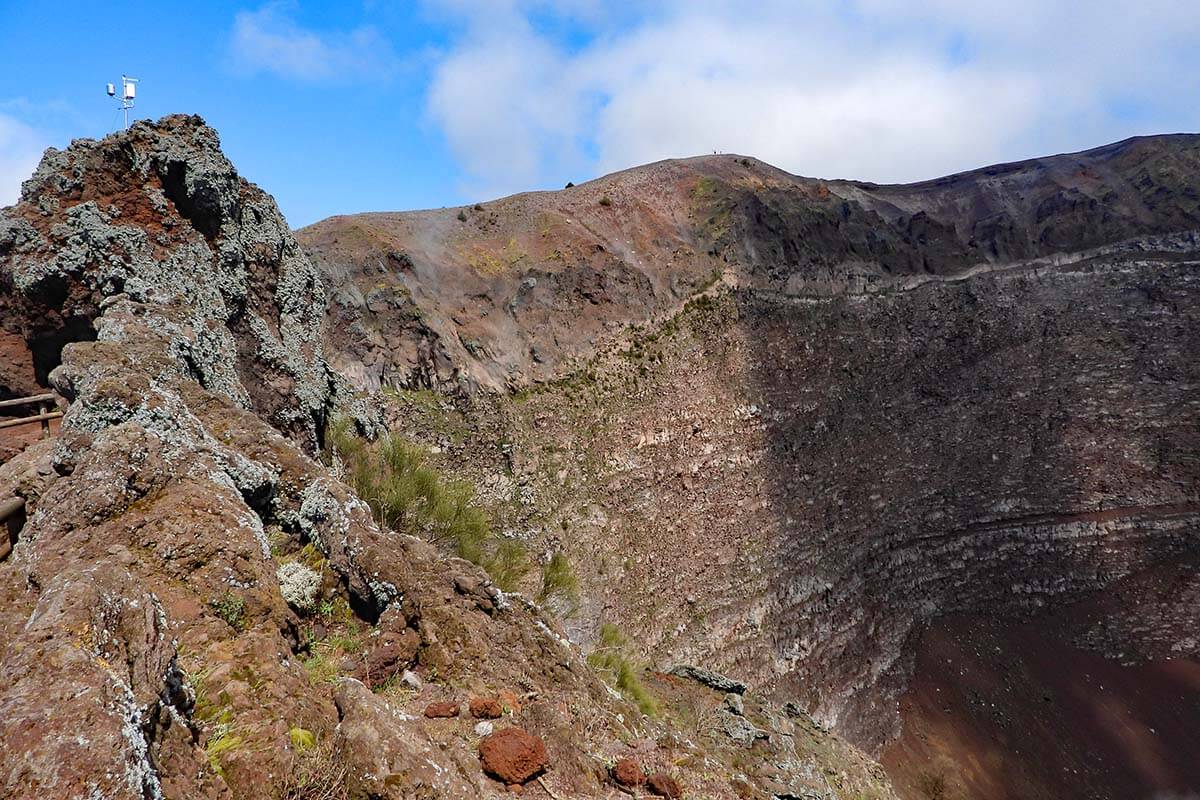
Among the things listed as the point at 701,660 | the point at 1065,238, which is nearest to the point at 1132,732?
the point at 701,660

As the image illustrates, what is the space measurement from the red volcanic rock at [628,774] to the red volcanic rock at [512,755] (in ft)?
2.10

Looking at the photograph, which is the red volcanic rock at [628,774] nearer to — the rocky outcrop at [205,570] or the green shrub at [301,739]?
the rocky outcrop at [205,570]

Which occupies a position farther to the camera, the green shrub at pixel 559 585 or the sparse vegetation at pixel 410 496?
the green shrub at pixel 559 585

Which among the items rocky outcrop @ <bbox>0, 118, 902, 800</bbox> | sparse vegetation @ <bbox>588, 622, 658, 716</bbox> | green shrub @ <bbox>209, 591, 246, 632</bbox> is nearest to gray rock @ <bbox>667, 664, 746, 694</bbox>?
sparse vegetation @ <bbox>588, 622, 658, 716</bbox>

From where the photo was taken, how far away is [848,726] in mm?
16828

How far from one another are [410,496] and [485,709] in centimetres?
529

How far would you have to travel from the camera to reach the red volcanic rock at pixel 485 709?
4215 mm

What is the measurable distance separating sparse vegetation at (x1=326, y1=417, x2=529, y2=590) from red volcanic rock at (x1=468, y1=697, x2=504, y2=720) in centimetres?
440

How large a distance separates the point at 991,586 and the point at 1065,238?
63.3ft

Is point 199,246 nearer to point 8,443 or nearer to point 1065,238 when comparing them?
point 8,443

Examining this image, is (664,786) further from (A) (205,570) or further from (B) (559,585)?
(B) (559,585)

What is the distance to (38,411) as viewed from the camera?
24.0 ft

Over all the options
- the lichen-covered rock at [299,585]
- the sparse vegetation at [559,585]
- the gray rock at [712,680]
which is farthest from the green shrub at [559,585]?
the lichen-covered rock at [299,585]

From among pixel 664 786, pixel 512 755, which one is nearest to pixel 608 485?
pixel 664 786
